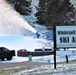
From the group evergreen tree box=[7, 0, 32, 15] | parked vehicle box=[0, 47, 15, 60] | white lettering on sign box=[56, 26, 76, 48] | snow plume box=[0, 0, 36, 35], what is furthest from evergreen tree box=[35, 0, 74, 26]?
white lettering on sign box=[56, 26, 76, 48]

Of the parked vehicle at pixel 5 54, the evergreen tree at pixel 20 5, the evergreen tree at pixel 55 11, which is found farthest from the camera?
the evergreen tree at pixel 20 5

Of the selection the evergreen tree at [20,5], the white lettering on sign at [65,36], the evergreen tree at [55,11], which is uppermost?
the evergreen tree at [20,5]

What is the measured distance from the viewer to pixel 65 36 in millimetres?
18359

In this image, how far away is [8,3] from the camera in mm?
82812

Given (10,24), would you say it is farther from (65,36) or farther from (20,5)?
(65,36)

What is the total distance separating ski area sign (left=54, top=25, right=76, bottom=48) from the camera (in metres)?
18.4

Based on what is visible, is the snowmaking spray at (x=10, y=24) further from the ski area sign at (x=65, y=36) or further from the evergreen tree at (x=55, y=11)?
the ski area sign at (x=65, y=36)

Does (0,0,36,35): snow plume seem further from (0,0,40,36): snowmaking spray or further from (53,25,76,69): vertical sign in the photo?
(53,25,76,69): vertical sign

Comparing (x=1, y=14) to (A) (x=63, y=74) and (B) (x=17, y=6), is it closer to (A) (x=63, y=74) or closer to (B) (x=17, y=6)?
(B) (x=17, y=6)

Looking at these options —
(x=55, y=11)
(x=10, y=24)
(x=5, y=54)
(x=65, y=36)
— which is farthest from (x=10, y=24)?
(x=65, y=36)

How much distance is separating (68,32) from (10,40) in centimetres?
3105

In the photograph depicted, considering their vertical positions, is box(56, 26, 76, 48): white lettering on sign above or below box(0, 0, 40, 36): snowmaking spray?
below

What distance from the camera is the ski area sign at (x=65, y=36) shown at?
1836 centimetres

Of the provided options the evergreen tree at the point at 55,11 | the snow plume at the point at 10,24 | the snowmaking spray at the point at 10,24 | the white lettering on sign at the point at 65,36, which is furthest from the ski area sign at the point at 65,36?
the evergreen tree at the point at 55,11
